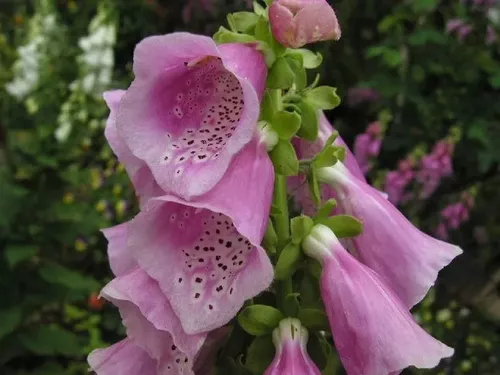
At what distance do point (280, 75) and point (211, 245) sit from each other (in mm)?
118

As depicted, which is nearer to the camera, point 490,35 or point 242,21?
point 242,21

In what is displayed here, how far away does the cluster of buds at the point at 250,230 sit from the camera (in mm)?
433

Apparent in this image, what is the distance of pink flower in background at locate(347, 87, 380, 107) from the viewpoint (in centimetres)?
138

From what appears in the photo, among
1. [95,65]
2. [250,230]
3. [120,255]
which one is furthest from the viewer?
[95,65]

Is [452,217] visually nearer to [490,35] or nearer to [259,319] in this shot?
[490,35]

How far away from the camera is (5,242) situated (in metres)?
1.39

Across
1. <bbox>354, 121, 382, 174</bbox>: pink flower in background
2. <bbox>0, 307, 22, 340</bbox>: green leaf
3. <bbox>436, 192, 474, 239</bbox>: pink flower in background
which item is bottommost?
<bbox>0, 307, 22, 340</bbox>: green leaf

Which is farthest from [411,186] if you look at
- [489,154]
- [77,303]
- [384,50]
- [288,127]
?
[288,127]

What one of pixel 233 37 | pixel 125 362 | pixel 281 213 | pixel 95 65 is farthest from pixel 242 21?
pixel 95 65

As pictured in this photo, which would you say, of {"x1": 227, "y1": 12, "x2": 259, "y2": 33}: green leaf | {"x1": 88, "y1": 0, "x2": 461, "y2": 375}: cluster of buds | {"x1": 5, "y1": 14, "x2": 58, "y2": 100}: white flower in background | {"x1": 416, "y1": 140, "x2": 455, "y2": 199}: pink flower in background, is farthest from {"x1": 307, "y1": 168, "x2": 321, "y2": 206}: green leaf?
{"x1": 5, "y1": 14, "x2": 58, "y2": 100}: white flower in background

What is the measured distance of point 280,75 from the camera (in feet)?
1.54

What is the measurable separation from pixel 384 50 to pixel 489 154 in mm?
266

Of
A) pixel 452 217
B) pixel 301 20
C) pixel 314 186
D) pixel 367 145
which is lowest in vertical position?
pixel 452 217

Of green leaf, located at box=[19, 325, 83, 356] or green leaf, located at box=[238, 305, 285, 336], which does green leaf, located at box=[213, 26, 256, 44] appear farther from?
green leaf, located at box=[19, 325, 83, 356]
